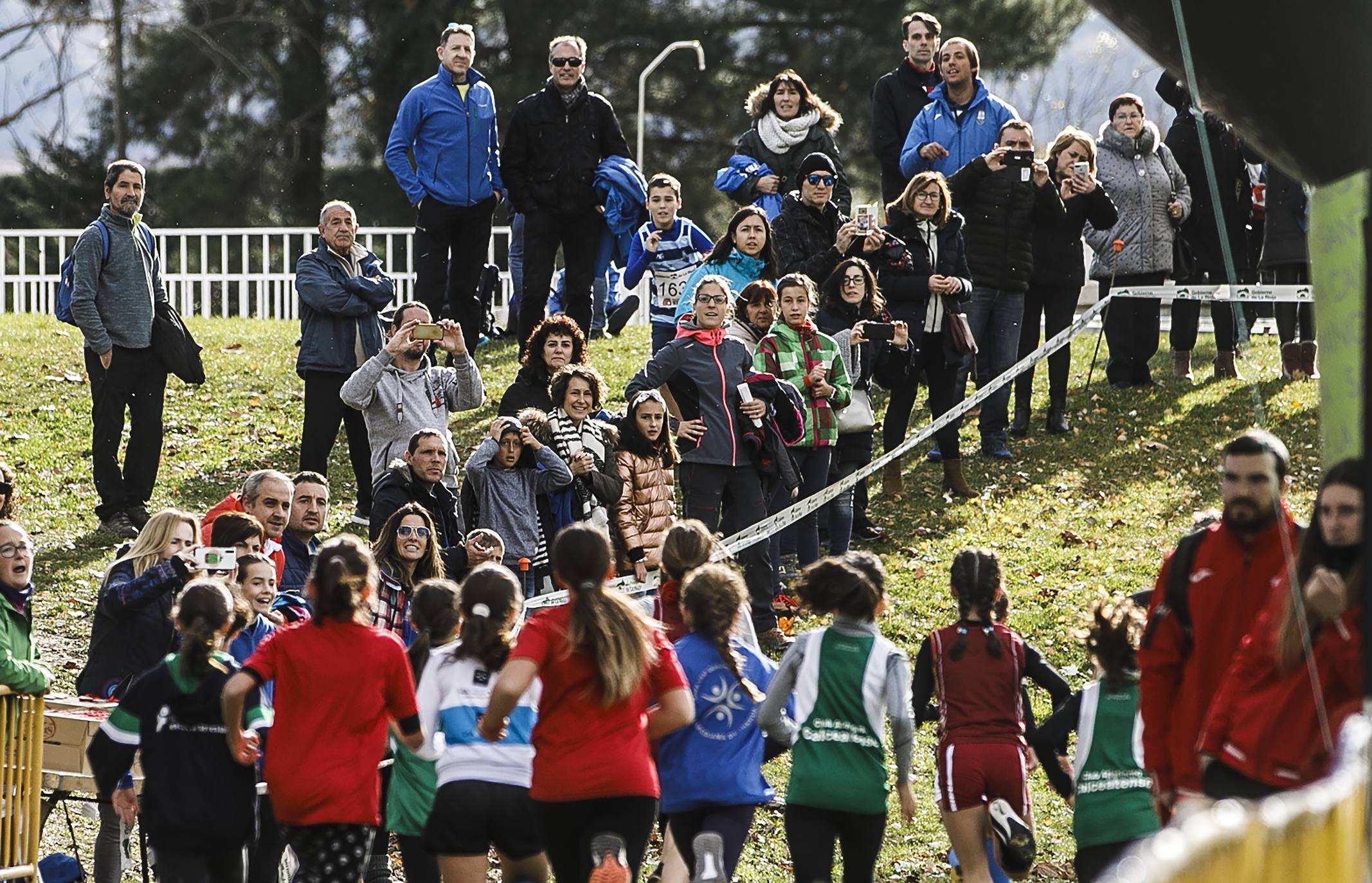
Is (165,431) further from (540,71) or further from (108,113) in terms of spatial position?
(108,113)

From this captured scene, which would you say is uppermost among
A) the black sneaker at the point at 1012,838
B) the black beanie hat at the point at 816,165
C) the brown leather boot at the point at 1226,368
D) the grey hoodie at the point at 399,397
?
→ the black beanie hat at the point at 816,165

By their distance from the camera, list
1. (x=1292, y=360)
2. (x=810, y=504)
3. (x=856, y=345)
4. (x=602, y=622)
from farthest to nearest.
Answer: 1. (x=1292, y=360)
2. (x=856, y=345)
3. (x=810, y=504)
4. (x=602, y=622)

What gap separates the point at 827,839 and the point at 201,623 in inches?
83.3

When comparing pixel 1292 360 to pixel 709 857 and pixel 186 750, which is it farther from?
pixel 186 750

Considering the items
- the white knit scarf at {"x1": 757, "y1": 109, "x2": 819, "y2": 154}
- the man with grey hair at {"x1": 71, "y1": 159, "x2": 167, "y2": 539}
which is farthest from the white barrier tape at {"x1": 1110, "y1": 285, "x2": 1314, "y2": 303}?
the man with grey hair at {"x1": 71, "y1": 159, "x2": 167, "y2": 539}

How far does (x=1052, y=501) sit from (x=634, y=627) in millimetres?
7167

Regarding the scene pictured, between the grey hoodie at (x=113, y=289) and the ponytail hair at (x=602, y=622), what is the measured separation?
6.21 meters

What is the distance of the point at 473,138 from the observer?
536 inches

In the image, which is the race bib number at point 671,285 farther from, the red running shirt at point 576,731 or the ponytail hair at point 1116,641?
the red running shirt at point 576,731

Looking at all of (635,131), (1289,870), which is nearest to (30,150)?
(635,131)

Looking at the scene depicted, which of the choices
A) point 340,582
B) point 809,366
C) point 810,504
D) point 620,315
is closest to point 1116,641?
point 340,582

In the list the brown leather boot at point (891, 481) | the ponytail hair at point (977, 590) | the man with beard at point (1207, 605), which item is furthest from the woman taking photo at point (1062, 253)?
the man with beard at point (1207, 605)

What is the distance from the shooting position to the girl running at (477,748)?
5.91 m

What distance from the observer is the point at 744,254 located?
1141cm
